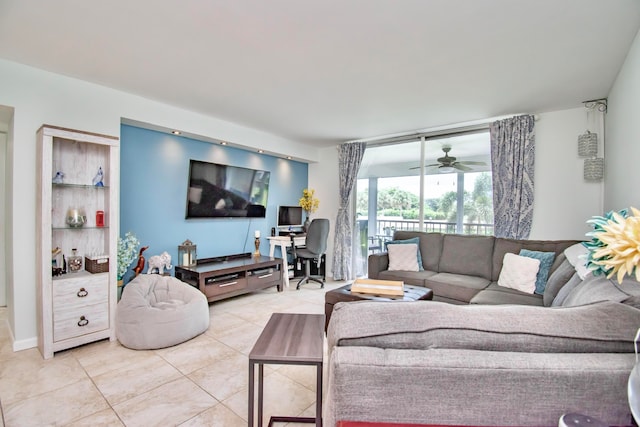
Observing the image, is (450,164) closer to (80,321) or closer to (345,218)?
(345,218)

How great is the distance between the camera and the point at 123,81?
114 inches

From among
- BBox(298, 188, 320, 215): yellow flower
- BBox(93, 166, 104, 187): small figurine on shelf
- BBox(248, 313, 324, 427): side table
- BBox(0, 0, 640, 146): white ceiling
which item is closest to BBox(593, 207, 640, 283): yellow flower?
BBox(248, 313, 324, 427): side table

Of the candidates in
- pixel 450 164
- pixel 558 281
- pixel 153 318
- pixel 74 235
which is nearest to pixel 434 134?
pixel 450 164

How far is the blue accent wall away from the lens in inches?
138

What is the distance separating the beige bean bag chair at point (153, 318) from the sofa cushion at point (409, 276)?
2166mm

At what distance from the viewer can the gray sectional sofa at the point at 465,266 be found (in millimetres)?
2873

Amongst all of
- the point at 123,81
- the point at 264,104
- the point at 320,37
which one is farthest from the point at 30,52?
the point at 320,37

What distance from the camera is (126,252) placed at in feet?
10.4

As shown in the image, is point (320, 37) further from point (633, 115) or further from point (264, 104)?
point (633, 115)

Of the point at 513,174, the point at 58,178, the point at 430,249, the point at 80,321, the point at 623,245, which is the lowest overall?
the point at 80,321

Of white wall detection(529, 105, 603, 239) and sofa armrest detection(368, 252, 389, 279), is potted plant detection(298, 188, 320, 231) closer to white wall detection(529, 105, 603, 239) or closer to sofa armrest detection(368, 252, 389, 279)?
sofa armrest detection(368, 252, 389, 279)

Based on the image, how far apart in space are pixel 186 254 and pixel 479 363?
3824mm

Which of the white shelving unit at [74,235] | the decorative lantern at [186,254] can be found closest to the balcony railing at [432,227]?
the decorative lantern at [186,254]

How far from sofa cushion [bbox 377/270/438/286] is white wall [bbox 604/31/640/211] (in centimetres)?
187
